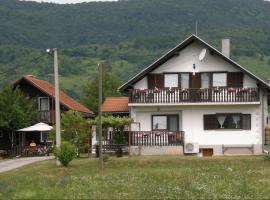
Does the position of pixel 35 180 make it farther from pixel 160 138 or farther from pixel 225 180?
pixel 160 138

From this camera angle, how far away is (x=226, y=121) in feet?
150

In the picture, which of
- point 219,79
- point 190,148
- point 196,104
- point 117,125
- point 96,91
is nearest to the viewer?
point 117,125

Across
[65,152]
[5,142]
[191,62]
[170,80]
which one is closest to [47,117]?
[5,142]

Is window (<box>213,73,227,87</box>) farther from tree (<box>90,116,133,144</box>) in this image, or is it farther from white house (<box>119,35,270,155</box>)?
tree (<box>90,116,133,144</box>)

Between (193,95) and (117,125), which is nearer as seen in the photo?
(117,125)

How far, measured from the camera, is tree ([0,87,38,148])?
5284 centimetres

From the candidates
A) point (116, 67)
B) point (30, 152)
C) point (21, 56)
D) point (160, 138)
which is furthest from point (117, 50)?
point (160, 138)

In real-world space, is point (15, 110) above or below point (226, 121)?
above

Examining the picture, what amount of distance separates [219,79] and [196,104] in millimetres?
2598

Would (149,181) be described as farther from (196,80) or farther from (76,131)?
(196,80)

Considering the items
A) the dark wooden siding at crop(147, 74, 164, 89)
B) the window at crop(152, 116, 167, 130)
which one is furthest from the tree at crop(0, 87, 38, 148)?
the window at crop(152, 116, 167, 130)

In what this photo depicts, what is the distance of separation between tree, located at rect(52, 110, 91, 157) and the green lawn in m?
5.44

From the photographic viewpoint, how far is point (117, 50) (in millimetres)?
142750

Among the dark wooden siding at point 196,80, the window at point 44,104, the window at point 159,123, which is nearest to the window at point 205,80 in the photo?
the dark wooden siding at point 196,80
